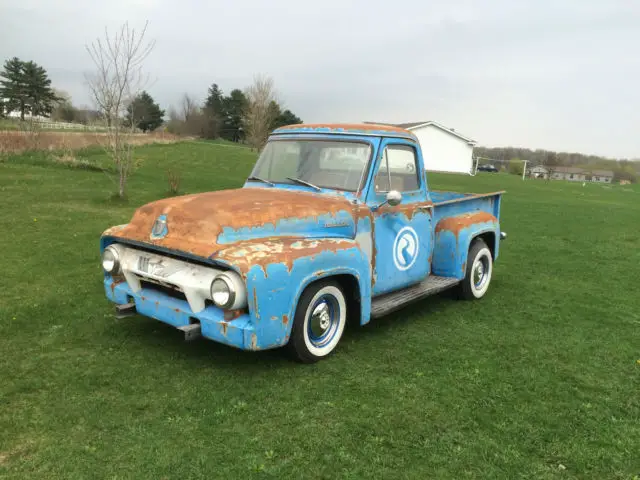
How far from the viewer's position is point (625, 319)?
19.8ft

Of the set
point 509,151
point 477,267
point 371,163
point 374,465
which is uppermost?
point 509,151

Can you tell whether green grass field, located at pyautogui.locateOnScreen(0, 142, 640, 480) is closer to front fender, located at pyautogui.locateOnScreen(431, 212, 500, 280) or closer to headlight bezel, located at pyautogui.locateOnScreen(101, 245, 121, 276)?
front fender, located at pyautogui.locateOnScreen(431, 212, 500, 280)

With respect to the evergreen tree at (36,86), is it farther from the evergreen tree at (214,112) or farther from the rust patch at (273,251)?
the rust patch at (273,251)

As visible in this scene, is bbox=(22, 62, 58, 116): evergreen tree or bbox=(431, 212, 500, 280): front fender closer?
bbox=(431, 212, 500, 280): front fender

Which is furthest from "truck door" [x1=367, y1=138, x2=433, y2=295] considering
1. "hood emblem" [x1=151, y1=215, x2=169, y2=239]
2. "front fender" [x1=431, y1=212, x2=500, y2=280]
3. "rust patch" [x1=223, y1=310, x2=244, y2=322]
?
"hood emblem" [x1=151, y1=215, x2=169, y2=239]

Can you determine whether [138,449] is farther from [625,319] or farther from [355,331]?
[625,319]

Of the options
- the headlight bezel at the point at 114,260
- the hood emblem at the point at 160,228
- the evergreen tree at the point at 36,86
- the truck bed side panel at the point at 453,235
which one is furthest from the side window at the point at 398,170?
the evergreen tree at the point at 36,86

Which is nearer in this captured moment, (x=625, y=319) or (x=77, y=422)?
(x=77, y=422)

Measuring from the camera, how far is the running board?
15.7 feet

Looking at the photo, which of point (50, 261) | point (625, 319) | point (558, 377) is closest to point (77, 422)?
point (558, 377)

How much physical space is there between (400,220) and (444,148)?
167 feet

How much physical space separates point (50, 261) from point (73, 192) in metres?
8.39

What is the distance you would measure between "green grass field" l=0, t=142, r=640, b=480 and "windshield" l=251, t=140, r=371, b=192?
5.23 ft

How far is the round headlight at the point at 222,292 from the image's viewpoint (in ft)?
11.7
